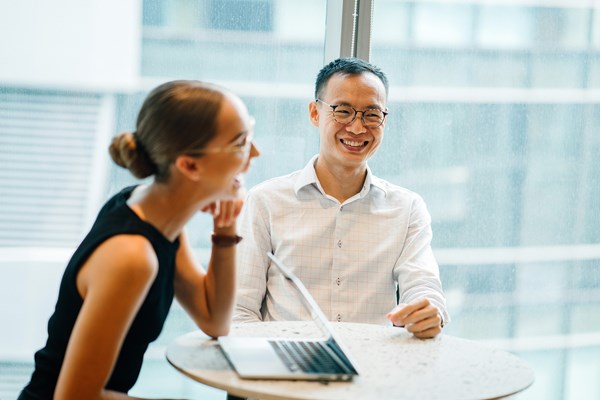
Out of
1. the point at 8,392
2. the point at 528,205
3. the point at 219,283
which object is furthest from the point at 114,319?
the point at 528,205

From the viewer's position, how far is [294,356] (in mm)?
1761

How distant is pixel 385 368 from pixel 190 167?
604 millimetres

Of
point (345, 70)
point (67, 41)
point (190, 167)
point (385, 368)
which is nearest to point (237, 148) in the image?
point (190, 167)

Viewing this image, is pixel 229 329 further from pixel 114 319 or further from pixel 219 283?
pixel 114 319

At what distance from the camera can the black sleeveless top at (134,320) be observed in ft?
5.47

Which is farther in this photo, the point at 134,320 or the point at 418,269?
the point at 418,269

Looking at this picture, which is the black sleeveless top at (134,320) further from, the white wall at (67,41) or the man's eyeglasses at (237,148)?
the white wall at (67,41)

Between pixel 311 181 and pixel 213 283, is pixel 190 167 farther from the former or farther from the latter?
pixel 311 181

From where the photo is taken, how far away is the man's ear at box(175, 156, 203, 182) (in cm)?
167

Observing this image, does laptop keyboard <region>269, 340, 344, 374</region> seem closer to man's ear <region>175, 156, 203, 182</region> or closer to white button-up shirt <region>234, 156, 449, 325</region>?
man's ear <region>175, 156, 203, 182</region>

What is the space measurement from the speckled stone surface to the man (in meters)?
0.41

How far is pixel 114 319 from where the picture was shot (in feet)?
5.09

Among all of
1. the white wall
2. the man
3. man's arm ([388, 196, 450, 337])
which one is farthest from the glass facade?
man's arm ([388, 196, 450, 337])

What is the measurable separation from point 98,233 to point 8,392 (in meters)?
1.48
